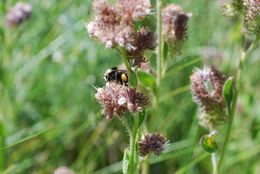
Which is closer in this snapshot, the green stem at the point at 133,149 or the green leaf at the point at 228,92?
the green stem at the point at 133,149

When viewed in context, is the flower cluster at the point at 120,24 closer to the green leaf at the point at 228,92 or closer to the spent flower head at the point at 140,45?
the spent flower head at the point at 140,45

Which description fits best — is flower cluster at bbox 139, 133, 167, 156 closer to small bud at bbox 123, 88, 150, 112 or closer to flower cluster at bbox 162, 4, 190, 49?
small bud at bbox 123, 88, 150, 112

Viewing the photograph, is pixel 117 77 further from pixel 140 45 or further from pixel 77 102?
pixel 77 102

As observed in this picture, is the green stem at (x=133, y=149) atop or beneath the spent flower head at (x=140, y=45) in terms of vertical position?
beneath

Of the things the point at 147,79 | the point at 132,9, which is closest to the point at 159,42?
the point at 147,79

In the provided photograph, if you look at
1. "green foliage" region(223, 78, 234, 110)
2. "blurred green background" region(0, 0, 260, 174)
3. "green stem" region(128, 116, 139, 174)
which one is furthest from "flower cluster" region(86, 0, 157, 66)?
"blurred green background" region(0, 0, 260, 174)

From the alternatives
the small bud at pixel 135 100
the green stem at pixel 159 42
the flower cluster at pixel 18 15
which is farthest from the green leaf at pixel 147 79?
the flower cluster at pixel 18 15

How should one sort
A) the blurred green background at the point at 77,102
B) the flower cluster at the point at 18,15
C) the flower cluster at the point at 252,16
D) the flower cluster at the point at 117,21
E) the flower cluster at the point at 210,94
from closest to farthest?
1. the flower cluster at the point at 117,21
2. the flower cluster at the point at 252,16
3. the flower cluster at the point at 210,94
4. the blurred green background at the point at 77,102
5. the flower cluster at the point at 18,15

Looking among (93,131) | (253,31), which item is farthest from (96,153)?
(253,31)
